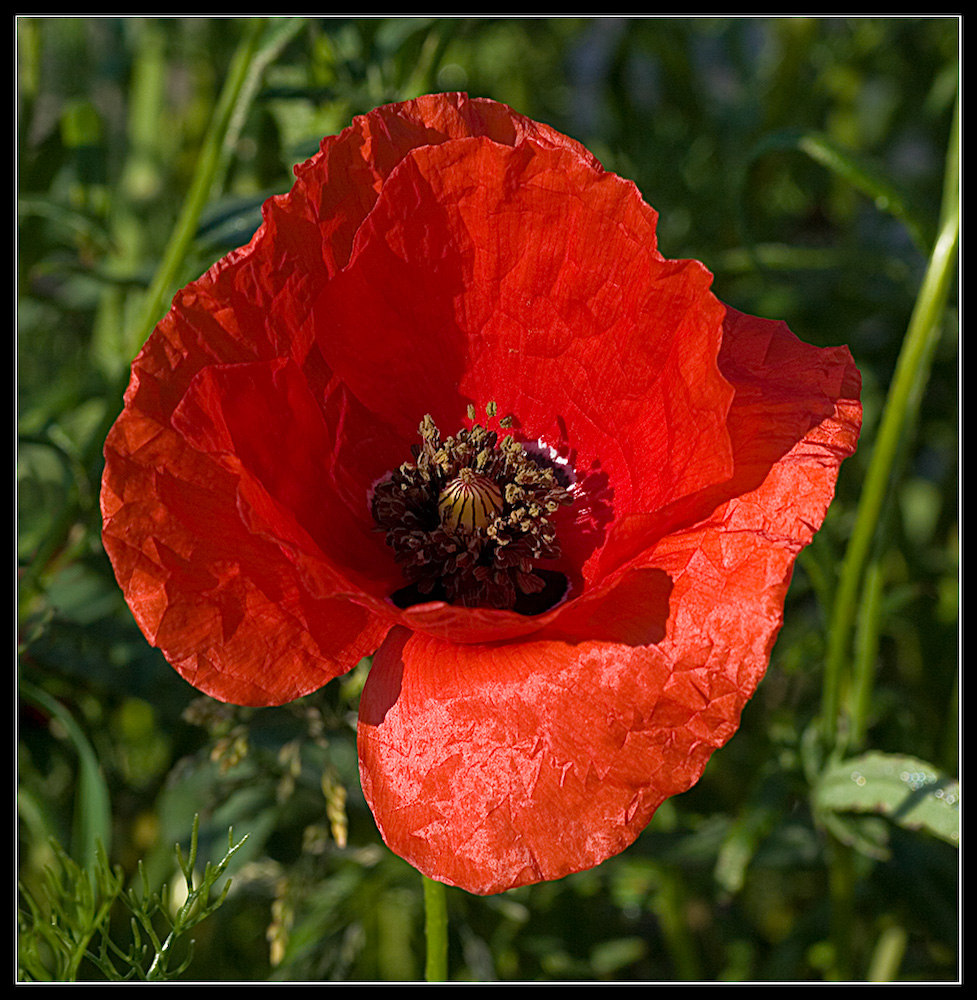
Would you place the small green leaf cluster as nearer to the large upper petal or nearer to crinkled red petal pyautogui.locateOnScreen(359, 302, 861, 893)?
crinkled red petal pyautogui.locateOnScreen(359, 302, 861, 893)

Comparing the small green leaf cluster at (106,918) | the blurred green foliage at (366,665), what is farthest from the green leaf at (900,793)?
the small green leaf cluster at (106,918)

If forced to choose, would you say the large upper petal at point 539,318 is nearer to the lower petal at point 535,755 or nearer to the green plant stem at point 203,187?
the lower petal at point 535,755

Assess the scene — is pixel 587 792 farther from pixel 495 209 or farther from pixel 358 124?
pixel 358 124

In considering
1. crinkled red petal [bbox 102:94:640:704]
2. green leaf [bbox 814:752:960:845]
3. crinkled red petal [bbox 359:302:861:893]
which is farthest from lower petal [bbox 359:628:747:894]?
green leaf [bbox 814:752:960:845]

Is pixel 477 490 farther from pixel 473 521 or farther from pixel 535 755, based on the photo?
pixel 535 755

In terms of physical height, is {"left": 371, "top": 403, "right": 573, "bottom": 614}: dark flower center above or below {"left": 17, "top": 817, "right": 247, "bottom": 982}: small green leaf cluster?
above

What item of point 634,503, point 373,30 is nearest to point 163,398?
point 634,503
